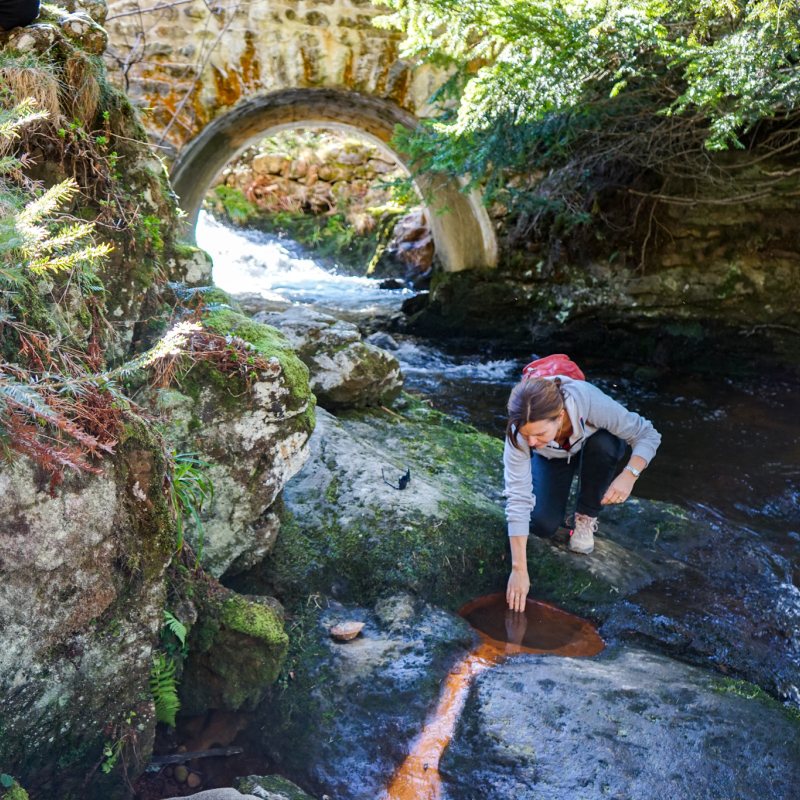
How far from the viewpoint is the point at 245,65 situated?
671 centimetres

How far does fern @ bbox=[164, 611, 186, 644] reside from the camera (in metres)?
2.15

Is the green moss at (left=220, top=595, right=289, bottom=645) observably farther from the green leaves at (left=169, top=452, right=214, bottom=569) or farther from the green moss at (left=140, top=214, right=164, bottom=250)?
the green moss at (left=140, top=214, right=164, bottom=250)

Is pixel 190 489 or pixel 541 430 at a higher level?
pixel 541 430

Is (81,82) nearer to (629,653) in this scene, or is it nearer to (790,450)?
(629,653)

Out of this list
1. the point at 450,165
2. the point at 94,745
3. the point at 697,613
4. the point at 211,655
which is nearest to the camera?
the point at 94,745

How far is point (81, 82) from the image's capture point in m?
2.46

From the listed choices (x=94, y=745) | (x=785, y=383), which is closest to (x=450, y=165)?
(x=785, y=383)

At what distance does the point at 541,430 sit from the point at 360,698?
53.8 inches

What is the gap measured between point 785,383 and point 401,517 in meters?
6.00

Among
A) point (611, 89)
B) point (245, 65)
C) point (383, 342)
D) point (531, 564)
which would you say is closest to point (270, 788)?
point (531, 564)

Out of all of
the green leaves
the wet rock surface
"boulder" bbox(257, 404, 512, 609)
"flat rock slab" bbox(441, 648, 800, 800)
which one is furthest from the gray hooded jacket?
the green leaves

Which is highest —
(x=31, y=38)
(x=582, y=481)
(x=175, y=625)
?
(x=31, y=38)

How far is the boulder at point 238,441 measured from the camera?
253cm

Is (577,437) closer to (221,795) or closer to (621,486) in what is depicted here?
(621,486)
